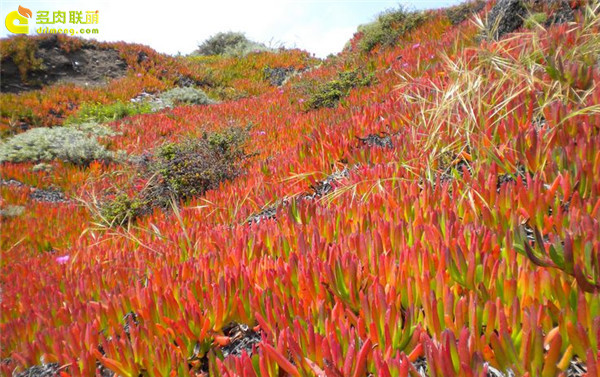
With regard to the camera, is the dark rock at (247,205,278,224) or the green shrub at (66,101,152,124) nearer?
the dark rock at (247,205,278,224)

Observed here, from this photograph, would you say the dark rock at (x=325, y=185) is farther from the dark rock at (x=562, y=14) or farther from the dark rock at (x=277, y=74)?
the dark rock at (x=277, y=74)

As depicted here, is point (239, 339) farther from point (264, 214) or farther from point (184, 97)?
point (184, 97)

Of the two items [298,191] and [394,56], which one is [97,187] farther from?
Result: [394,56]

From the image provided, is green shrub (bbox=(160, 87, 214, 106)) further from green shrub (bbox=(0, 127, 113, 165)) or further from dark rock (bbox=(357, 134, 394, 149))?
dark rock (bbox=(357, 134, 394, 149))

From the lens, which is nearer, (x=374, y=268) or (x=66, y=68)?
(x=374, y=268)

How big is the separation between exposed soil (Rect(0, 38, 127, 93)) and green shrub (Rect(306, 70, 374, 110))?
12616mm

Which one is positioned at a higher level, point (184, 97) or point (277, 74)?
point (277, 74)

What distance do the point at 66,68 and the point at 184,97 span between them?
6385mm

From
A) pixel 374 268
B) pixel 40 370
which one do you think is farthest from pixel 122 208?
pixel 374 268


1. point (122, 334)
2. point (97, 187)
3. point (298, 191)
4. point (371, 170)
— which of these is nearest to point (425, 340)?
point (122, 334)

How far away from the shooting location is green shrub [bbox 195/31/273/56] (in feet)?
81.1

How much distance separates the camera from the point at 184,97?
1484 centimetres

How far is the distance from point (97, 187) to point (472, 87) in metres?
5.62

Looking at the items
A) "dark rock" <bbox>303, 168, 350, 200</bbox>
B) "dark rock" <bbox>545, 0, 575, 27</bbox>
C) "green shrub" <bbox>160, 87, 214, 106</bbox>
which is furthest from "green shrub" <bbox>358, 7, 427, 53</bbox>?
"dark rock" <bbox>303, 168, 350, 200</bbox>
